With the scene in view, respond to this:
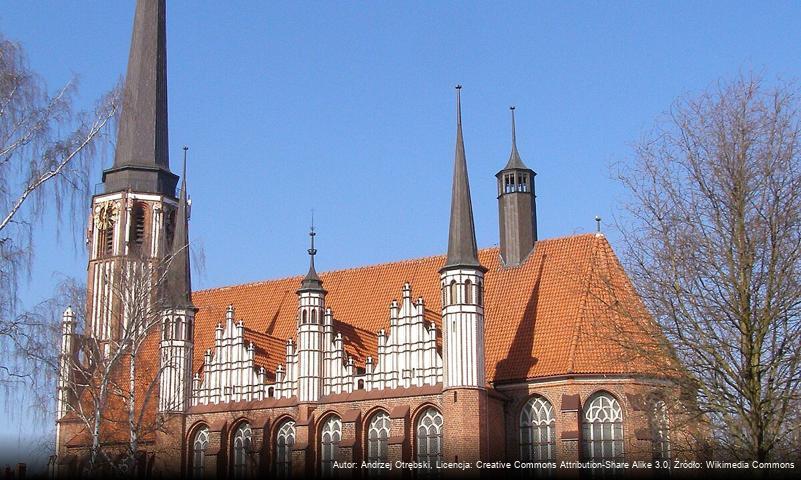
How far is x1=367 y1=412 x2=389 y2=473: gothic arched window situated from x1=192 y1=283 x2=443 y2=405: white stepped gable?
0.89 metres

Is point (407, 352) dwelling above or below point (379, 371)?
above

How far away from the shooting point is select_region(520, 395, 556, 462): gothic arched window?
30.3 m

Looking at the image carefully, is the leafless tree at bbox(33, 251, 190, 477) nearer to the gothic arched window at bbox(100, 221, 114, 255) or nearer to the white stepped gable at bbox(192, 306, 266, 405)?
the white stepped gable at bbox(192, 306, 266, 405)

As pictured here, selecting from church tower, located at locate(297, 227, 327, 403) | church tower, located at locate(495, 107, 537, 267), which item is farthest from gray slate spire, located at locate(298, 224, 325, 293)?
church tower, located at locate(495, 107, 537, 267)

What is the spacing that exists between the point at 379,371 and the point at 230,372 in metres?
5.60

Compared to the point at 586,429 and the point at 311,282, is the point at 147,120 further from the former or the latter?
the point at 586,429

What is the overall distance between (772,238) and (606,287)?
3256 mm

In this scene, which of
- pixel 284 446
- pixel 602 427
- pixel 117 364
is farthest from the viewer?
pixel 284 446

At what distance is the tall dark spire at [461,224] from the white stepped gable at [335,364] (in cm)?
181

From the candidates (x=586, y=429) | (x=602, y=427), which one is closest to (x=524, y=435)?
(x=586, y=429)

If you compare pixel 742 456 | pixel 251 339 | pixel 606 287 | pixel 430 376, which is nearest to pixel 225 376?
pixel 251 339

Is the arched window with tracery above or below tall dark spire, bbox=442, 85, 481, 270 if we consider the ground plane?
below

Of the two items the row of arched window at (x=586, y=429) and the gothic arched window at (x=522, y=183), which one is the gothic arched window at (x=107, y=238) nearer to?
the gothic arched window at (x=522, y=183)

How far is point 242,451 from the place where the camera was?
33.8m
